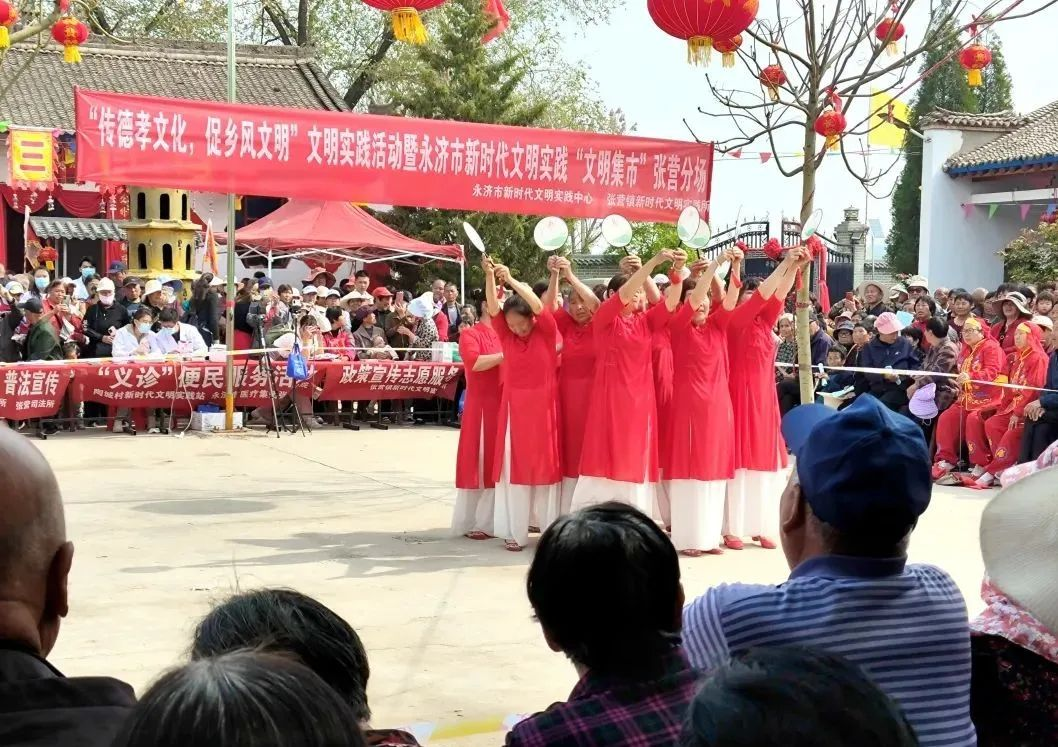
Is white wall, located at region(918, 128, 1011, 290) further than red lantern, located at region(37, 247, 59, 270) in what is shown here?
Yes

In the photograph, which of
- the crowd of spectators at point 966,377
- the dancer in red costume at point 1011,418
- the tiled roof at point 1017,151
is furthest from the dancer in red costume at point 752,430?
the tiled roof at point 1017,151

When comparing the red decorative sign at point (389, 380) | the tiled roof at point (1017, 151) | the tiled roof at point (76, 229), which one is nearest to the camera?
the red decorative sign at point (389, 380)

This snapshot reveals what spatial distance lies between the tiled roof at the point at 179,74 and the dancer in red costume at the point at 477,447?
17933 millimetres

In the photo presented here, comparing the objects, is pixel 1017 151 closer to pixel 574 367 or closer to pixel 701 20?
pixel 701 20

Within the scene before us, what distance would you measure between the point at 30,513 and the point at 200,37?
29.5 m

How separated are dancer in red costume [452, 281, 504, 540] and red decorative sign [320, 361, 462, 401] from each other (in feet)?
19.8

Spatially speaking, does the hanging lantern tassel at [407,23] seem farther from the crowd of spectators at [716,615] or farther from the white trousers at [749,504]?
the crowd of spectators at [716,615]

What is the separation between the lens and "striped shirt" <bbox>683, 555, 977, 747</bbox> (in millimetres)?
2109

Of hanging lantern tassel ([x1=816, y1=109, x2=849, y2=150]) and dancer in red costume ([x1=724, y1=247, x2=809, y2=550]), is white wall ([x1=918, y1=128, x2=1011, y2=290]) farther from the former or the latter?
dancer in red costume ([x1=724, y1=247, x2=809, y2=550])

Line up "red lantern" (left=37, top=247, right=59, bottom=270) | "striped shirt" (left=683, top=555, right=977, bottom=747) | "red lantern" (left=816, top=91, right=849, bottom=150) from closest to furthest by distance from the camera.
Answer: "striped shirt" (left=683, top=555, right=977, bottom=747)
"red lantern" (left=816, top=91, right=849, bottom=150)
"red lantern" (left=37, top=247, right=59, bottom=270)

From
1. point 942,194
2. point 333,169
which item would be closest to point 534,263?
point 942,194

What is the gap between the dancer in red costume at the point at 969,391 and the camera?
10242 millimetres

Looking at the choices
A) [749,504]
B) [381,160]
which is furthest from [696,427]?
[381,160]

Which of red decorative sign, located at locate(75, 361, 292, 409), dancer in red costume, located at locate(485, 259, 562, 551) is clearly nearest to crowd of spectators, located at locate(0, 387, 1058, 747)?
dancer in red costume, located at locate(485, 259, 562, 551)
